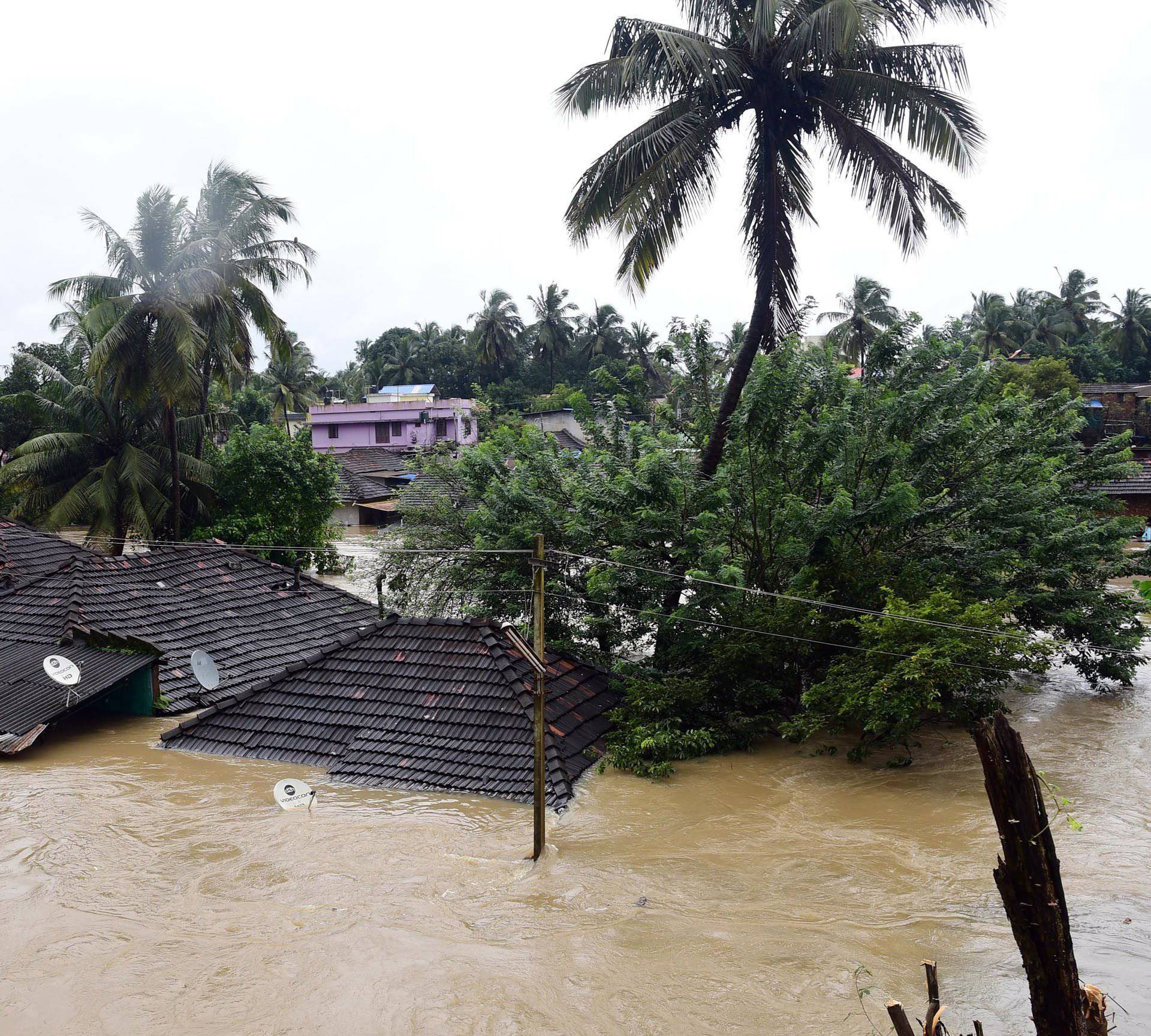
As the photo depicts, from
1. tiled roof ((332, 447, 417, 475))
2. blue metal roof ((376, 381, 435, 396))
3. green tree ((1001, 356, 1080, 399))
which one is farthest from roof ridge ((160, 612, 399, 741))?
blue metal roof ((376, 381, 435, 396))

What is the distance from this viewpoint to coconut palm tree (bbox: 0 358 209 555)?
23.3 meters

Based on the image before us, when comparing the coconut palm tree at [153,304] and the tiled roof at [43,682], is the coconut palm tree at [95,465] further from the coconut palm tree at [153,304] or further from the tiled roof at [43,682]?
the tiled roof at [43,682]

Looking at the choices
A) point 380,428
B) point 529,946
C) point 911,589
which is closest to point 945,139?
point 911,589

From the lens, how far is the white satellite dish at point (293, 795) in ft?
37.6

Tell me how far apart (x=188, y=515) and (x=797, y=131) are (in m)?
18.9

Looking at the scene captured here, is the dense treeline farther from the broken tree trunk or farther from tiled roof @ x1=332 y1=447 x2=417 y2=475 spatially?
tiled roof @ x1=332 y1=447 x2=417 y2=475

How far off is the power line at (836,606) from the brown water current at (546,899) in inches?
78.4

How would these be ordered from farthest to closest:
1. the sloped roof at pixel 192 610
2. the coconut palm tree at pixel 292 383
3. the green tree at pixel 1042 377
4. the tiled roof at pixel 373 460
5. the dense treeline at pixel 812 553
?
the coconut palm tree at pixel 292 383 → the tiled roof at pixel 373 460 → the green tree at pixel 1042 377 → the sloped roof at pixel 192 610 → the dense treeline at pixel 812 553

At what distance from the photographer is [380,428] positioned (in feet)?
158

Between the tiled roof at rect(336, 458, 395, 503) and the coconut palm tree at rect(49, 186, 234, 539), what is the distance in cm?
1774

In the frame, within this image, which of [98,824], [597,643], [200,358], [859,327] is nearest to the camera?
[98,824]

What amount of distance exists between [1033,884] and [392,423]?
4537 cm

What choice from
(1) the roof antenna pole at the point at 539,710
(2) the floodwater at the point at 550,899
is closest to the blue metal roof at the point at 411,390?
(2) the floodwater at the point at 550,899

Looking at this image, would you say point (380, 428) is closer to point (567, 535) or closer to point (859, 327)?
point (859, 327)
